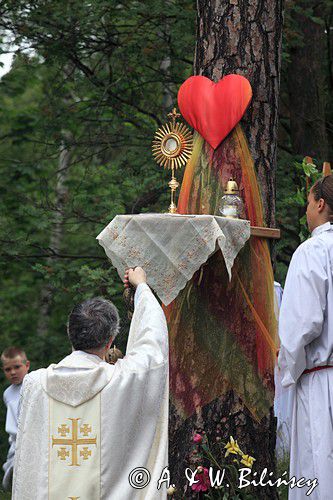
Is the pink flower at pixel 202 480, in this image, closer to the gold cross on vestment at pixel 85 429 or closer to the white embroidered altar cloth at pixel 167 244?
the white embroidered altar cloth at pixel 167 244

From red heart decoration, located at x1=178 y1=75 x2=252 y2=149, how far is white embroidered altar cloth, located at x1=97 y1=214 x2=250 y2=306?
75 centimetres

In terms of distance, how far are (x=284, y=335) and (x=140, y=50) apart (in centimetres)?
643

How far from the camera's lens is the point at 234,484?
6020 mm

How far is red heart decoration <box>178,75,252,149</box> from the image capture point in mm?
6270

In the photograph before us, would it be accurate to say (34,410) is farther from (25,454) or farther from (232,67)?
(232,67)

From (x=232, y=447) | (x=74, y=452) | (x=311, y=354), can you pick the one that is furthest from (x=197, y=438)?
(x=74, y=452)

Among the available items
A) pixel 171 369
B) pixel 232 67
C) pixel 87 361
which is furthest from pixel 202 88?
pixel 87 361

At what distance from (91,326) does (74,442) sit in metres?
0.61

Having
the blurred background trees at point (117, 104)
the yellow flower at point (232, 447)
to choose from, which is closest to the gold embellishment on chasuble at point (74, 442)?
the yellow flower at point (232, 447)

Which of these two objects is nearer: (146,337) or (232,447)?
(146,337)

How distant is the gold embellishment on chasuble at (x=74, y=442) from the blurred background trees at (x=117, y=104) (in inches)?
200

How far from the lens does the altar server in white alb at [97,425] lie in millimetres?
4941

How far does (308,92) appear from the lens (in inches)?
445

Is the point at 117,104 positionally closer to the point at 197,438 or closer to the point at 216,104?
the point at 216,104
